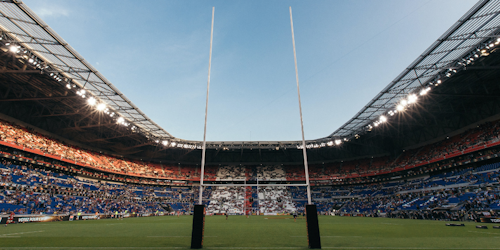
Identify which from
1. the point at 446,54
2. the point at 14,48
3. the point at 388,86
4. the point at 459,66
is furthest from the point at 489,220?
the point at 14,48

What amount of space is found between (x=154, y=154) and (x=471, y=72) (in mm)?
58716

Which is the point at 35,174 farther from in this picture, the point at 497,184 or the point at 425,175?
the point at 425,175

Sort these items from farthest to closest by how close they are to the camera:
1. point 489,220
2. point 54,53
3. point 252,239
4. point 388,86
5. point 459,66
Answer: point 388,86, point 459,66, point 489,220, point 54,53, point 252,239

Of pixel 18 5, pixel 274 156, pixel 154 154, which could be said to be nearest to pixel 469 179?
pixel 274 156

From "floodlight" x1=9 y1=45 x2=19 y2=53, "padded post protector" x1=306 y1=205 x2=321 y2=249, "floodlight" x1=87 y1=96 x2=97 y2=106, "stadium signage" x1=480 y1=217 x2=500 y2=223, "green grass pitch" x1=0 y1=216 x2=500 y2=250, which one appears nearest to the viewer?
"padded post protector" x1=306 y1=205 x2=321 y2=249

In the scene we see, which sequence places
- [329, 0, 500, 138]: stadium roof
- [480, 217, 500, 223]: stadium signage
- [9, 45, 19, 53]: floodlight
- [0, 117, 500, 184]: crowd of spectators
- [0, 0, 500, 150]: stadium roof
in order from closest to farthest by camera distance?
[0, 0, 500, 150]: stadium roof → [329, 0, 500, 138]: stadium roof → [9, 45, 19, 53]: floodlight → [480, 217, 500, 223]: stadium signage → [0, 117, 500, 184]: crowd of spectators

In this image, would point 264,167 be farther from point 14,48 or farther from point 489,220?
point 14,48

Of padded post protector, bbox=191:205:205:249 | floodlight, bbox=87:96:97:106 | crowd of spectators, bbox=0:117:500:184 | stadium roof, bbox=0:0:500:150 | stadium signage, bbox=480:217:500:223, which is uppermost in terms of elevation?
stadium roof, bbox=0:0:500:150

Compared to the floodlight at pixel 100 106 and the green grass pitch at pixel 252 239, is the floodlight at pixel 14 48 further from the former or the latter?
the green grass pitch at pixel 252 239

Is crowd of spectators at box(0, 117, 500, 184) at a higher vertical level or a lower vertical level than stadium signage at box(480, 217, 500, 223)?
higher

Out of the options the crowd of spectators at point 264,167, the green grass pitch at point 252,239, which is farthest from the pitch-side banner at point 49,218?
the crowd of spectators at point 264,167

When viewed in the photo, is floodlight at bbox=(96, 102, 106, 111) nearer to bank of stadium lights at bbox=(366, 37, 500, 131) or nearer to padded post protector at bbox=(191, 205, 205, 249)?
padded post protector at bbox=(191, 205, 205, 249)

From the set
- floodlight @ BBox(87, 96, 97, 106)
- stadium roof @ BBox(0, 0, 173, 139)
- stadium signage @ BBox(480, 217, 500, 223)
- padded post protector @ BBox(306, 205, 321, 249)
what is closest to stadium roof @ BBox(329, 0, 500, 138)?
stadium signage @ BBox(480, 217, 500, 223)

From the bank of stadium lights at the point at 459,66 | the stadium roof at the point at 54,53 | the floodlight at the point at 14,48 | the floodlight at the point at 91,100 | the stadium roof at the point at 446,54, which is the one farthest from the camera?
the floodlight at the point at 91,100
